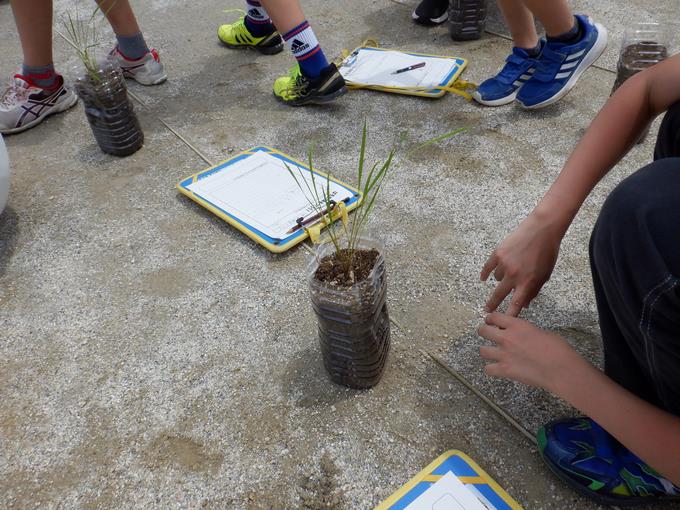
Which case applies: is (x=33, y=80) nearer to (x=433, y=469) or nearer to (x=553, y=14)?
(x=553, y=14)

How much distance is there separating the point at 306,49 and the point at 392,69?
0.40 metres

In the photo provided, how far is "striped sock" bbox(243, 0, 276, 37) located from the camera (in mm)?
2338

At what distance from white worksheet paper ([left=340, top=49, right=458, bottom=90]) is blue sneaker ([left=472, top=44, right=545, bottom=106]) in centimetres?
19

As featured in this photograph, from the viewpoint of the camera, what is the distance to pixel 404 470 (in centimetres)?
94

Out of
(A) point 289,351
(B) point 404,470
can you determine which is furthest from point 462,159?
(B) point 404,470

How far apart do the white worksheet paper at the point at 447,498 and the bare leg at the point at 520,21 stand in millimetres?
1591

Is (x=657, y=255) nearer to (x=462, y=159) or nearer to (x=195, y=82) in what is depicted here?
(x=462, y=159)

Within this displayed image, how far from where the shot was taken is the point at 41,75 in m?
2.02

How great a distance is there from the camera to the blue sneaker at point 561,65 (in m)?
1.77

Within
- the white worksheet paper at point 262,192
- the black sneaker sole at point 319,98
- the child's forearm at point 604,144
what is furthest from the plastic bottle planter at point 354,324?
the black sneaker sole at point 319,98

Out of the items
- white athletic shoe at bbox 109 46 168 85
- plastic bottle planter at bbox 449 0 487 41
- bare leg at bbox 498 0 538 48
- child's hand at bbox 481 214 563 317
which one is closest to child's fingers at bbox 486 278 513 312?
Result: child's hand at bbox 481 214 563 317

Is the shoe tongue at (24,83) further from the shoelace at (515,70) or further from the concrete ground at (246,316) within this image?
the shoelace at (515,70)

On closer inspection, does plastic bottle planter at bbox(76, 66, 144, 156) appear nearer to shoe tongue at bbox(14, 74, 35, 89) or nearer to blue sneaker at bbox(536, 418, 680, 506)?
shoe tongue at bbox(14, 74, 35, 89)

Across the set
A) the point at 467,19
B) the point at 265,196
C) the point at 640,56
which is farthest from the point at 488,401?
the point at 467,19
